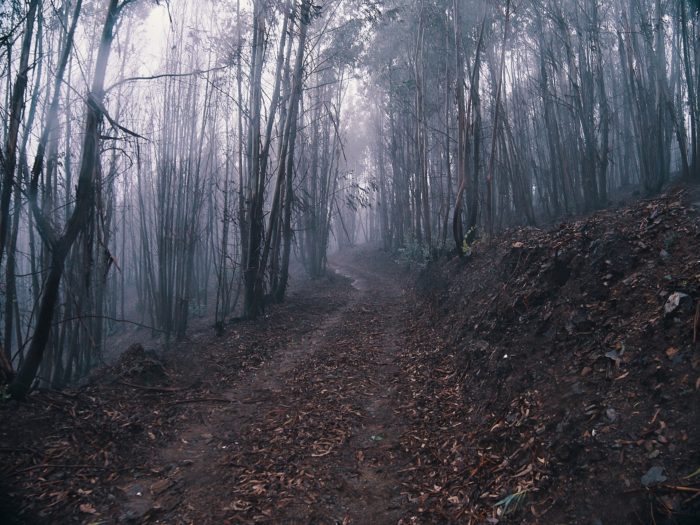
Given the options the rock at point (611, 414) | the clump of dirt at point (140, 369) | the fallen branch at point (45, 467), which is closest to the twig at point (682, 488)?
the rock at point (611, 414)

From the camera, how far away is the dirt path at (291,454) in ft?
9.88

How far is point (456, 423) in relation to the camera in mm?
4027

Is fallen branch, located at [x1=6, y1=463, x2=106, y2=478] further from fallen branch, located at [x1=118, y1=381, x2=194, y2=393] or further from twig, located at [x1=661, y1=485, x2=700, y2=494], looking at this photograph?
twig, located at [x1=661, y1=485, x2=700, y2=494]

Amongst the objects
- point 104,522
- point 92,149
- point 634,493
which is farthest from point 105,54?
point 634,493

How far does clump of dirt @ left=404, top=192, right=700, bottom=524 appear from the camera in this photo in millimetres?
2309

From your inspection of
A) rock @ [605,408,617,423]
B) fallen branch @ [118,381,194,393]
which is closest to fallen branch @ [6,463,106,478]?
fallen branch @ [118,381,194,393]

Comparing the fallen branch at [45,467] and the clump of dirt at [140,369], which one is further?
the clump of dirt at [140,369]

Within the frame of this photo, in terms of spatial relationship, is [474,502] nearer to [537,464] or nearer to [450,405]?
[537,464]

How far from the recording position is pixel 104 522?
2924 mm

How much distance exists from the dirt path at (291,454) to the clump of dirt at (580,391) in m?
0.35

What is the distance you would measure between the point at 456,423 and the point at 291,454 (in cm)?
160

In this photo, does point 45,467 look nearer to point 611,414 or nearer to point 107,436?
point 107,436

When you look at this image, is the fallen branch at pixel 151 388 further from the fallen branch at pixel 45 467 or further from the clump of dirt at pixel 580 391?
the clump of dirt at pixel 580 391

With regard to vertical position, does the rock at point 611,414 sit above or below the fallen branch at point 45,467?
above
